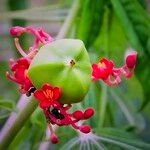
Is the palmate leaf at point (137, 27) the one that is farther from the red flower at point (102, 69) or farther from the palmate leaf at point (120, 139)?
the red flower at point (102, 69)

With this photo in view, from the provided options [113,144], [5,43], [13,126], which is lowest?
[5,43]

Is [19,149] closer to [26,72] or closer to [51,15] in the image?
[26,72]

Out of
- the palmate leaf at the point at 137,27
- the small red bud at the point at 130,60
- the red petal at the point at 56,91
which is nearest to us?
the red petal at the point at 56,91

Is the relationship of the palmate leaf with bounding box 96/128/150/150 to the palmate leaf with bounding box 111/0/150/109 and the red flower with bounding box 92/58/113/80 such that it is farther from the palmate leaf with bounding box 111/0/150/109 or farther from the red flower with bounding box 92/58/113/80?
the red flower with bounding box 92/58/113/80

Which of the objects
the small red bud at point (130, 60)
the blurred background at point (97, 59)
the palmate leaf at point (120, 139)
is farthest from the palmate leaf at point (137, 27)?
the small red bud at point (130, 60)

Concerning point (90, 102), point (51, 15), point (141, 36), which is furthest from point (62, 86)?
point (51, 15)
